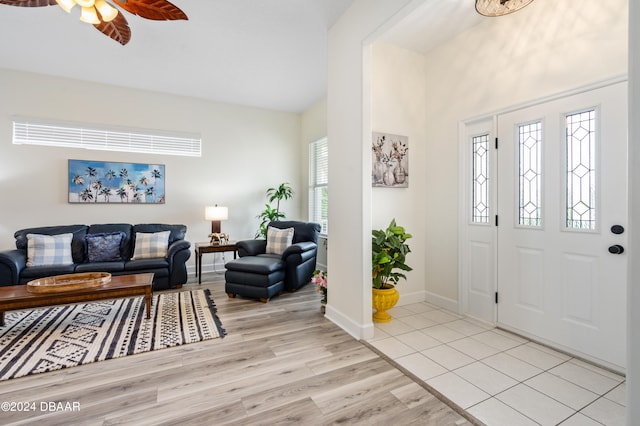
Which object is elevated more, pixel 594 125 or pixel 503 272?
pixel 594 125

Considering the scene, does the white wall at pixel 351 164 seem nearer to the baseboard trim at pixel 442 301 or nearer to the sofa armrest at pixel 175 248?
the baseboard trim at pixel 442 301

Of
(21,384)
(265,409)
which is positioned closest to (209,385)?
(265,409)

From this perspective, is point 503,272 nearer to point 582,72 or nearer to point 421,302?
point 421,302

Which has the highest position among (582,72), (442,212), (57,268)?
(582,72)

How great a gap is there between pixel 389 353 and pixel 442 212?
5.86 feet

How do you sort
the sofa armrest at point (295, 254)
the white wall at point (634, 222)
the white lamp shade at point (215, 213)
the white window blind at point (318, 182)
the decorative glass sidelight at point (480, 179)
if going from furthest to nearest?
1. the white window blind at point (318, 182)
2. the white lamp shade at point (215, 213)
3. the sofa armrest at point (295, 254)
4. the decorative glass sidelight at point (480, 179)
5. the white wall at point (634, 222)

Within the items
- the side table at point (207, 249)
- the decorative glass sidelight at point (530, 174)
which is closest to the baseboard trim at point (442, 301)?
the decorative glass sidelight at point (530, 174)

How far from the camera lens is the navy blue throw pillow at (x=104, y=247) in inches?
162

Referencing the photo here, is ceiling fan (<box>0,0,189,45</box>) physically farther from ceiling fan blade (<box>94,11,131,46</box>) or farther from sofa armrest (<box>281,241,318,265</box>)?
sofa armrest (<box>281,241,318,265</box>)

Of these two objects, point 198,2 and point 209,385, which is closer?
point 209,385

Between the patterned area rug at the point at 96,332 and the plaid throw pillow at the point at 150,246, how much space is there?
0.78 meters

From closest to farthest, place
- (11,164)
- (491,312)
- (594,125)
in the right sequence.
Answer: (594,125), (491,312), (11,164)

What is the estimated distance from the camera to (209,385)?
2006 millimetres

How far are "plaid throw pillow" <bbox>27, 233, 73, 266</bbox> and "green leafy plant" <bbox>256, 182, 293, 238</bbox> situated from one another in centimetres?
268
